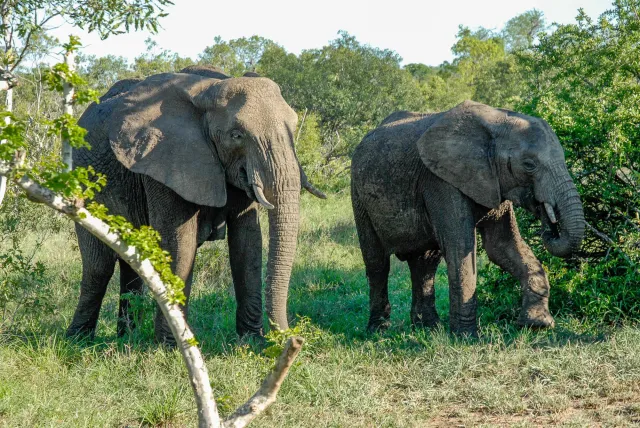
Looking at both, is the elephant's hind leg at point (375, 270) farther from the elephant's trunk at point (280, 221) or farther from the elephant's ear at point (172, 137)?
the elephant's ear at point (172, 137)

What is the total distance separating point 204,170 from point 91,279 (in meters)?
1.61

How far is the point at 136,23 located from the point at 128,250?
3.49 metres

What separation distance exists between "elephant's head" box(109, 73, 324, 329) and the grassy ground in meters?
0.63

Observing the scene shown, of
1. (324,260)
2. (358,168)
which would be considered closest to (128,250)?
(358,168)

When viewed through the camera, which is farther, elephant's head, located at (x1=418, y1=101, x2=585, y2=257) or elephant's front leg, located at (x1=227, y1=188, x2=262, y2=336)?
elephant's front leg, located at (x1=227, y1=188, x2=262, y2=336)

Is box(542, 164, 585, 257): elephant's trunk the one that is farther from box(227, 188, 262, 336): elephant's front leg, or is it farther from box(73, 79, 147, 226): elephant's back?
box(73, 79, 147, 226): elephant's back

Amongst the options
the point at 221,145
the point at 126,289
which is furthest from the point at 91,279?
the point at 221,145

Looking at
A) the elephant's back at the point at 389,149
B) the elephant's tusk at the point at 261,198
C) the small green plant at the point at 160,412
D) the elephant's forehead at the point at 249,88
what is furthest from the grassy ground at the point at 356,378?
the elephant's forehead at the point at 249,88

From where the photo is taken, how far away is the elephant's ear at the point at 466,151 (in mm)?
6422

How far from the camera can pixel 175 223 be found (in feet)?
19.9

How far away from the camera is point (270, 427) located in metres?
4.84

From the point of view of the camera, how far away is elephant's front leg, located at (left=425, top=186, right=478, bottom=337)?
21.1 feet

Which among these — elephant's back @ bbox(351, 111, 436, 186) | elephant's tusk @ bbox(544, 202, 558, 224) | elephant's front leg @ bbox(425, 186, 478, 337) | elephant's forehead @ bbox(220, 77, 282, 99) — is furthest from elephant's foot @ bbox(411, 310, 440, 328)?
elephant's forehead @ bbox(220, 77, 282, 99)

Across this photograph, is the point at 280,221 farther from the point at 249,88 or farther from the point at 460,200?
the point at 460,200
